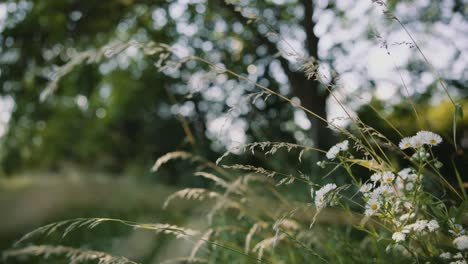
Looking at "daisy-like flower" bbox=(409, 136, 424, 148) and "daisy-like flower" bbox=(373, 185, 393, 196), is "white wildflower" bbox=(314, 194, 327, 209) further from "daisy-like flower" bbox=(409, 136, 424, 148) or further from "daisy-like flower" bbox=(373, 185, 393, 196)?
"daisy-like flower" bbox=(409, 136, 424, 148)

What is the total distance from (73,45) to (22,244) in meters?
2.11

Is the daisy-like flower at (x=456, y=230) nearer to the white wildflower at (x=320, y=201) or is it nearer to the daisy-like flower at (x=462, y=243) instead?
the daisy-like flower at (x=462, y=243)

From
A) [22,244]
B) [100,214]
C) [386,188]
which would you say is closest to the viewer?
[386,188]

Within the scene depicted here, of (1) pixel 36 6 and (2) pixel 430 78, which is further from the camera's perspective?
(1) pixel 36 6

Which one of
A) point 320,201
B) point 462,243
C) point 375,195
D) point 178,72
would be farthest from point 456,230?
point 178,72

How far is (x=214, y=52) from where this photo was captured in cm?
470

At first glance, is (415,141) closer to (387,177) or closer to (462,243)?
(387,177)

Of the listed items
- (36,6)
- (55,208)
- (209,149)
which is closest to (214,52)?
(209,149)

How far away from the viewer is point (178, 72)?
5555mm

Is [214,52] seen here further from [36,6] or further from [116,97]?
[116,97]

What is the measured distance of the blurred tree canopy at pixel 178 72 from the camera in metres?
3.57

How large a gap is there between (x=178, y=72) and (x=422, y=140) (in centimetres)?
456

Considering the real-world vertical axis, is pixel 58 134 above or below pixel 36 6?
below

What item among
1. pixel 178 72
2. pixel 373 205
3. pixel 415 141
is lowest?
pixel 178 72
